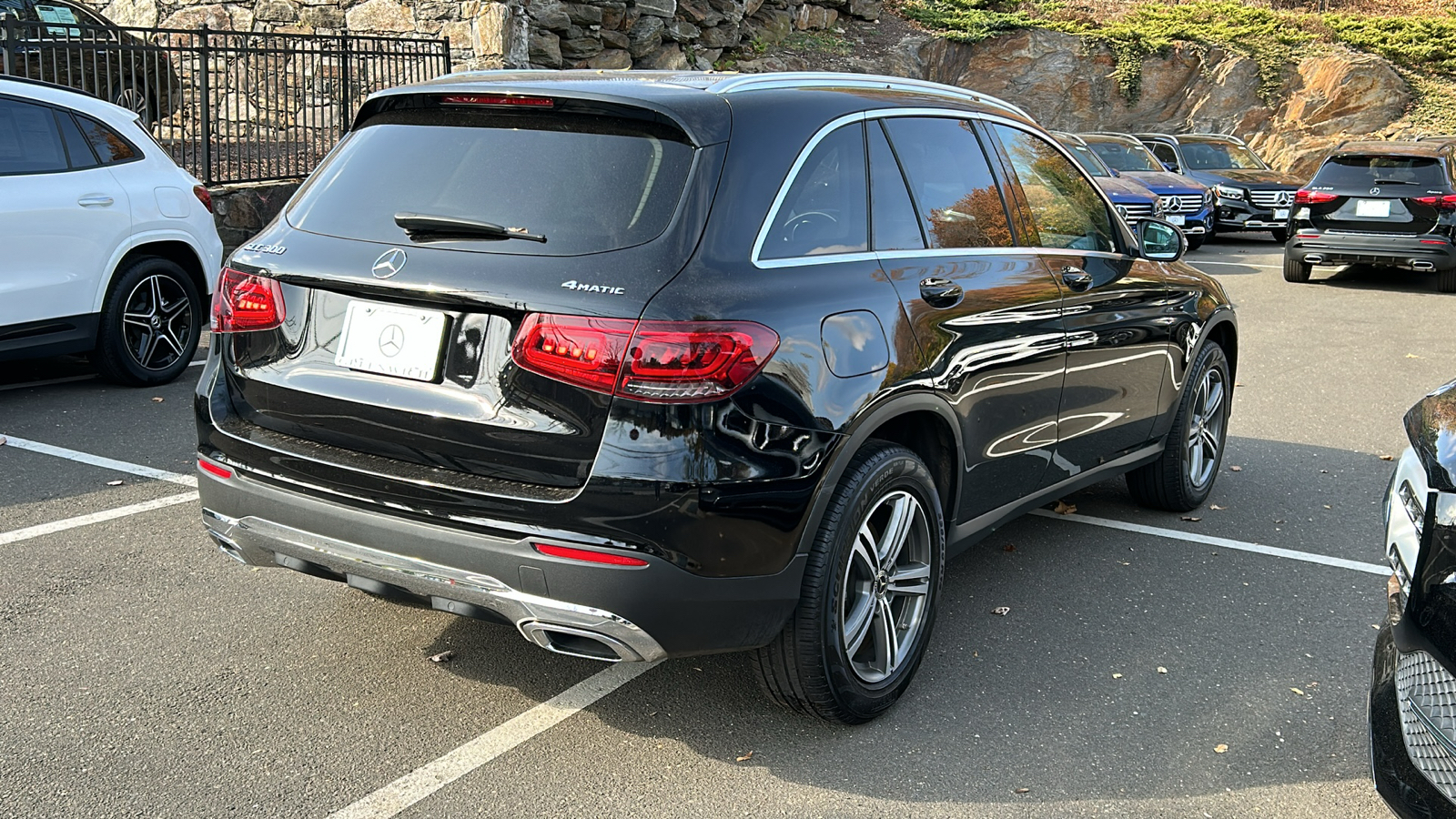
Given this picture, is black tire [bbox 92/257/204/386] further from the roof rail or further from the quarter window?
the quarter window

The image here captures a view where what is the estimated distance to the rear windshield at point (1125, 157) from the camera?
20172mm

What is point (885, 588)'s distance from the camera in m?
3.93

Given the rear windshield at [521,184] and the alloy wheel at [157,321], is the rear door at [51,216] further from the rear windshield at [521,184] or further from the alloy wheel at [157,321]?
the rear windshield at [521,184]

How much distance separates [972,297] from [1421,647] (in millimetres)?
1797

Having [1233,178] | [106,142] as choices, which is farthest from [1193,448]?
[1233,178]

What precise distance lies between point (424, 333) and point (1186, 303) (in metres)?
3.57

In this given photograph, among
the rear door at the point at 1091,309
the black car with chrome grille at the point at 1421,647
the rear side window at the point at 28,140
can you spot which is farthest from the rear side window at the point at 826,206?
the rear side window at the point at 28,140

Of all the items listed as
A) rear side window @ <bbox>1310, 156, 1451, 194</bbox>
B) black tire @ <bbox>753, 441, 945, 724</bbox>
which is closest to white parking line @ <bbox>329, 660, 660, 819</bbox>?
black tire @ <bbox>753, 441, 945, 724</bbox>

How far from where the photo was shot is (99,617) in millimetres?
4445

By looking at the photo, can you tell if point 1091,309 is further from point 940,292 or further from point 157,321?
point 157,321

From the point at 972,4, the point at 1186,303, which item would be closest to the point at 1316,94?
the point at 972,4

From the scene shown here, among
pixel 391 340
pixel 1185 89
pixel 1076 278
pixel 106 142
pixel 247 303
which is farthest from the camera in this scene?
pixel 1185 89

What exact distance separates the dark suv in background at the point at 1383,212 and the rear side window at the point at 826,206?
13.0 m

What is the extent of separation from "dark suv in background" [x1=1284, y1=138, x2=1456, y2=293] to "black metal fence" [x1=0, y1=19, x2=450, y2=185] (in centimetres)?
989
